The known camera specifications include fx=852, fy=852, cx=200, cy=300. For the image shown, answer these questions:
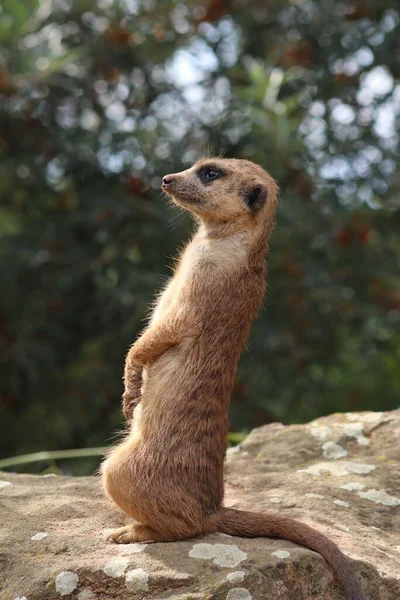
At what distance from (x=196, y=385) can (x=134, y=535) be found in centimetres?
74

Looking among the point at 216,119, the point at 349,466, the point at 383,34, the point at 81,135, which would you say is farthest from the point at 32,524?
the point at 383,34

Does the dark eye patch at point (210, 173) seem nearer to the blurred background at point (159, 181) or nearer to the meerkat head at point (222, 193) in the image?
the meerkat head at point (222, 193)

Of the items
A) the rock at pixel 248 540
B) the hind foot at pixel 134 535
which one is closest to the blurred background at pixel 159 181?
the rock at pixel 248 540

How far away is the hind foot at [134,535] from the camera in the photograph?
3861 mm

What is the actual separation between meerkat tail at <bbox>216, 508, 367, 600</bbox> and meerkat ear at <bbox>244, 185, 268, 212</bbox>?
59.9 inches

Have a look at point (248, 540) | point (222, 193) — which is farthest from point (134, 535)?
point (222, 193)

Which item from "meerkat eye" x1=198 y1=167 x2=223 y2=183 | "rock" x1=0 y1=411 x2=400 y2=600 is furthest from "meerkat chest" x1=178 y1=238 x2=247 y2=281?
"rock" x1=0 y1=411 x2=400 y2=600

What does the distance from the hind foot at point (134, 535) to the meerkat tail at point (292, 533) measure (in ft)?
1.01

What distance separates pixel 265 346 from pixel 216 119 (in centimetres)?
253

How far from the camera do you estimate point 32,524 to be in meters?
4.06

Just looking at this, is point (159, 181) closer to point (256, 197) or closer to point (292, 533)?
point (256, 197)

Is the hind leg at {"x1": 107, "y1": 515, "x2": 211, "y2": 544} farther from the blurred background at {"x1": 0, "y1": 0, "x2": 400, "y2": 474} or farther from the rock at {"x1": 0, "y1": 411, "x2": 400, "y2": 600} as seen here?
the blurred background at {"x1": 0, "y1": 0, "x2": 400, "y2": 474}

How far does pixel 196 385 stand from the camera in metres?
3.99

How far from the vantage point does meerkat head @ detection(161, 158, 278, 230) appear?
14.3 feet
